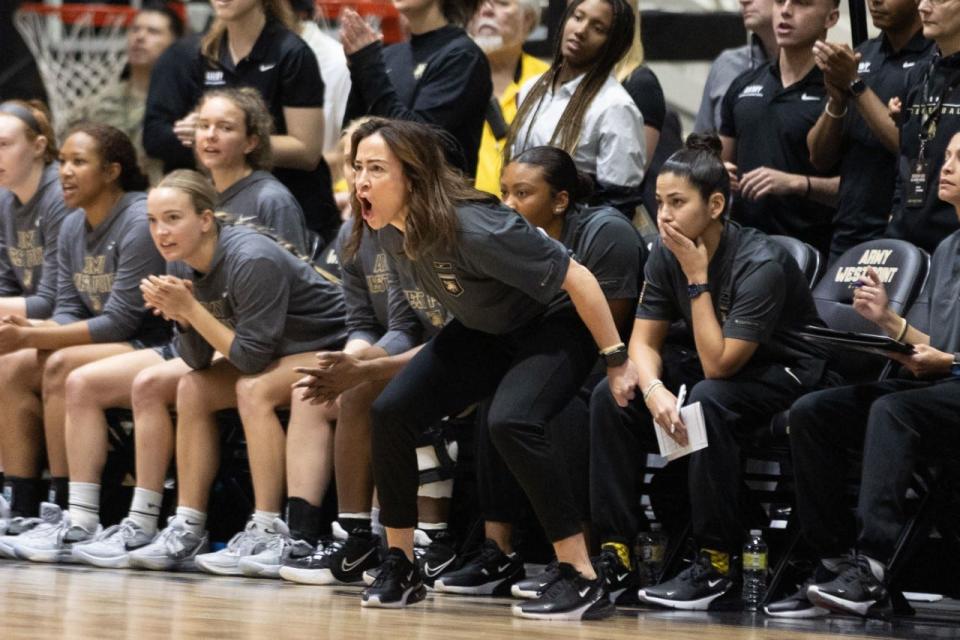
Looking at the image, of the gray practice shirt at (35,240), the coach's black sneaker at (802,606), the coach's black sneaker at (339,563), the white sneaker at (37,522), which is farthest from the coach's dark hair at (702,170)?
the gray practice shirt at (35,240)

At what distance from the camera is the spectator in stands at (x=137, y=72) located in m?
8.88

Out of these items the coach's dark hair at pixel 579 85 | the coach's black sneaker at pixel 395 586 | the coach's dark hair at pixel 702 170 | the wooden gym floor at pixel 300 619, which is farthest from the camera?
the coach's dark hair at pixel 579 85

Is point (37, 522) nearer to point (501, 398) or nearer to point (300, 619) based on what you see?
point (300, 619)

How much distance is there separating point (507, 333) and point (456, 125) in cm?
147

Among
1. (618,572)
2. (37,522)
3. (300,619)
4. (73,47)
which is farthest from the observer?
(73,47)

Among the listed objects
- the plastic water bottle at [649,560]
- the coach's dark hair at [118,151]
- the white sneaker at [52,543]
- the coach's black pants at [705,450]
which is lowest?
the white sneaker at [52,543]

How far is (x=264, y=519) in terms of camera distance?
5.81 m

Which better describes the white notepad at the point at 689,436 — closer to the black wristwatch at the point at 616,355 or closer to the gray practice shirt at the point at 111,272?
the black wristwatch at the point at 616,355

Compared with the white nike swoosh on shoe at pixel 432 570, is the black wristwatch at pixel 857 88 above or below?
above

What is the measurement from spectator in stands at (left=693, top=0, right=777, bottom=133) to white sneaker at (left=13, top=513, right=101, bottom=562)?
296 cm

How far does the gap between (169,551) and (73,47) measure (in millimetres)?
4774

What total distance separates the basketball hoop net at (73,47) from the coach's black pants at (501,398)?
502 centimetres

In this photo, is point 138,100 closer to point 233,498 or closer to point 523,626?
point 233,498

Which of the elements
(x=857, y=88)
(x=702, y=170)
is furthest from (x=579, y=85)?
(x=857, y=88)
